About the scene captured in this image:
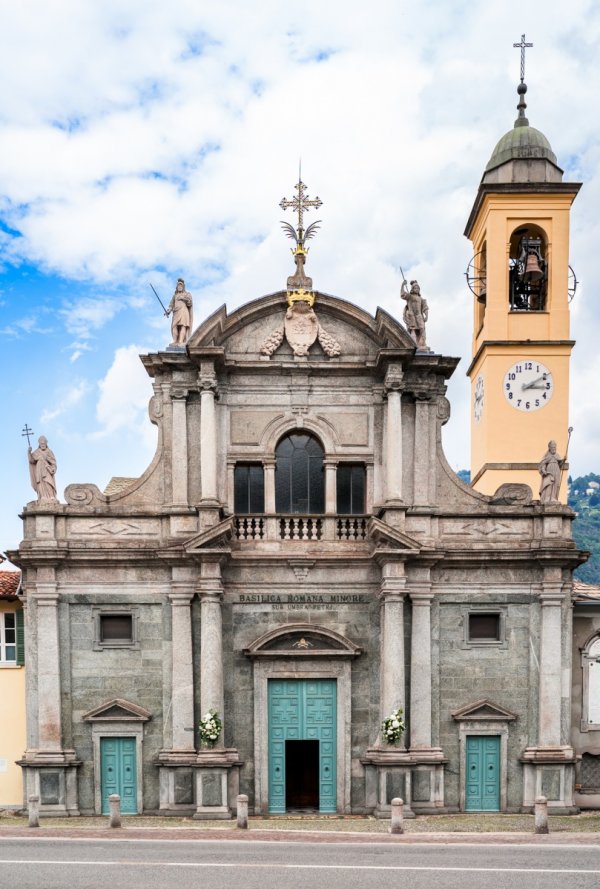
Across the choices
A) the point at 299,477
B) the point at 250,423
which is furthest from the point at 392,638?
the point at 250,423

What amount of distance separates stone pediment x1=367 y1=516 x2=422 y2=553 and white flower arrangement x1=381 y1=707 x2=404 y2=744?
4.26 meters

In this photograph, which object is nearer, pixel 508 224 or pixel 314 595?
pixel 314 595

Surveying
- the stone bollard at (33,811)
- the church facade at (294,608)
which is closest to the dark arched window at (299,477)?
the church facade at (294,608)

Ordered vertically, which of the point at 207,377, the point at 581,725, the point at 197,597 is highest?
the point at 207,377

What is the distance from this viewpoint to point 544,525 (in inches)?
1048

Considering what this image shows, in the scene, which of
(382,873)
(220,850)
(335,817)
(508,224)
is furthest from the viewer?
(508,224)

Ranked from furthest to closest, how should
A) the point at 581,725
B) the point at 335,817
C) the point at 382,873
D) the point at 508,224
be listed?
the point at 508,224, the point at 581,725, the point at 335,817, the point at 382,873

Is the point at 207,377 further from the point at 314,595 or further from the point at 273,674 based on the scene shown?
the point at 273,674

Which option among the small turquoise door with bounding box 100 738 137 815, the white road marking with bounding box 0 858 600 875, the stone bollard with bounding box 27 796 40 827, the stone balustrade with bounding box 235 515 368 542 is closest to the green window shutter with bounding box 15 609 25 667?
the small turquoise door with bounding box 100 738 137 815

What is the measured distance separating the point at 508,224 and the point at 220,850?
75.5 feet

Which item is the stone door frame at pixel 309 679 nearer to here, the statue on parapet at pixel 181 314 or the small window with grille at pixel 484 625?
the small window with grille at pixel 484 625

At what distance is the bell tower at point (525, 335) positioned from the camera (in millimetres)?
33375

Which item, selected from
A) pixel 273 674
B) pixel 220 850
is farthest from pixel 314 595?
pixel 220 850

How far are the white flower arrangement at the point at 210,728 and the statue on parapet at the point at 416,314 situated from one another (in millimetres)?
11441
